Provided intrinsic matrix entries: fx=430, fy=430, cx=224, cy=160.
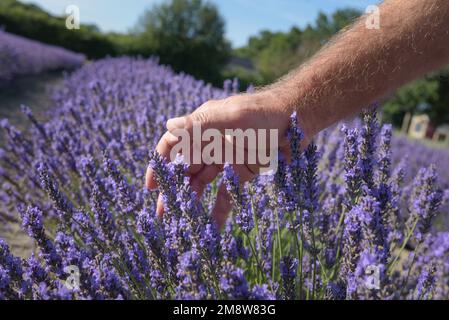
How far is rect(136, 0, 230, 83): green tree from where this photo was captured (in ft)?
73.8

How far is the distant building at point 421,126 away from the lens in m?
30.4

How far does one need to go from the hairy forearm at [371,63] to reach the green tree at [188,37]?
67.6 feet

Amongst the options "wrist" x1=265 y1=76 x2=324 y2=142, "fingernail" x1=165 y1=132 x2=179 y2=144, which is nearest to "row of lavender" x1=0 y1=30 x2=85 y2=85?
"fingernail" x1=165 y1=132 x2=179 y2=144

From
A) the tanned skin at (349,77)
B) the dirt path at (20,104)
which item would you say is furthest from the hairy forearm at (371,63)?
the dirt path at (20,104)

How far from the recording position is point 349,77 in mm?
1630

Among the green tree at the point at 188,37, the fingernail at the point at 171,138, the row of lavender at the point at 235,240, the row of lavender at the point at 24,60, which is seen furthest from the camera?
the green tree at the point at 188,37

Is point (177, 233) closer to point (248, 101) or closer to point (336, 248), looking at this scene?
point (248, 101)

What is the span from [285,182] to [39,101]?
22.7 feet

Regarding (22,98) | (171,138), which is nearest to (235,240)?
(171,138)

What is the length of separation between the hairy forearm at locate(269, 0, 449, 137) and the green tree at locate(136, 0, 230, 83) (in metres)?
20.6

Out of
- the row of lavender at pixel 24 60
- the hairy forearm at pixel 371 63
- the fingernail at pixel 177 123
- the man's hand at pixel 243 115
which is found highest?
the row of lavender at pixel 24 60

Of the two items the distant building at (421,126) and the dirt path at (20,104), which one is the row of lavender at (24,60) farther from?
the distant building at (421,126)

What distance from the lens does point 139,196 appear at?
6.59 feet

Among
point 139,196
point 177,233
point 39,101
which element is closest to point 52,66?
point 39,101
